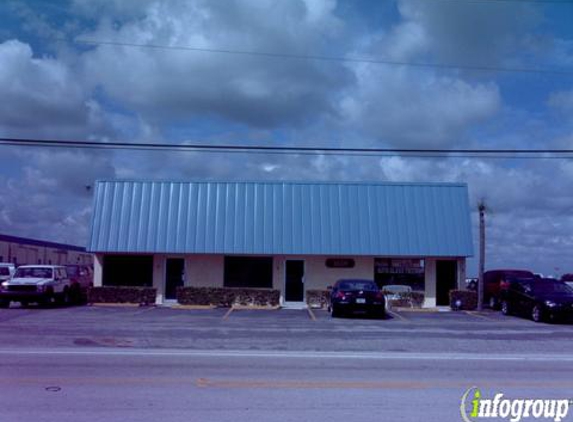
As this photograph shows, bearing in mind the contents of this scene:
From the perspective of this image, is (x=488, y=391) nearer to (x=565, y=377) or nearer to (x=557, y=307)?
(x=565, y=377)

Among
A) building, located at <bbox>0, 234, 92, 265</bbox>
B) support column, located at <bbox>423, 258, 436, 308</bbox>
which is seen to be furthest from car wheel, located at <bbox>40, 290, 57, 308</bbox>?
building, located at <bbox>0, 234, 92, 265</bbox>

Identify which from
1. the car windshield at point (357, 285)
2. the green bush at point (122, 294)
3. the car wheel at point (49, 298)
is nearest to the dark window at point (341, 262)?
the car windshield at point (357, 285)

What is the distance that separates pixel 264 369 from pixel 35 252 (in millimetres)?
56935

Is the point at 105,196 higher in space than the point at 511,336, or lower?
higher

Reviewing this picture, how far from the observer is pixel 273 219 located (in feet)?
105

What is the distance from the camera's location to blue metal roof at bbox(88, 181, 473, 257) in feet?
102

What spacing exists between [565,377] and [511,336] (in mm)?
7662

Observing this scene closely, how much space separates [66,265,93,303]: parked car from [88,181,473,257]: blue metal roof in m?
2.08

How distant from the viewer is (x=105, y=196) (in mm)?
32844

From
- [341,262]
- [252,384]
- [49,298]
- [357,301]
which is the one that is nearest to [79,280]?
[49,298]

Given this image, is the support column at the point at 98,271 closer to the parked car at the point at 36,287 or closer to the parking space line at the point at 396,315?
the parked car at the point at 36,287

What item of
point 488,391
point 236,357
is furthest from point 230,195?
point 488,391

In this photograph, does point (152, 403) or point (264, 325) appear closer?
point (152, 403)

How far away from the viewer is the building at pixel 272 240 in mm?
31266
